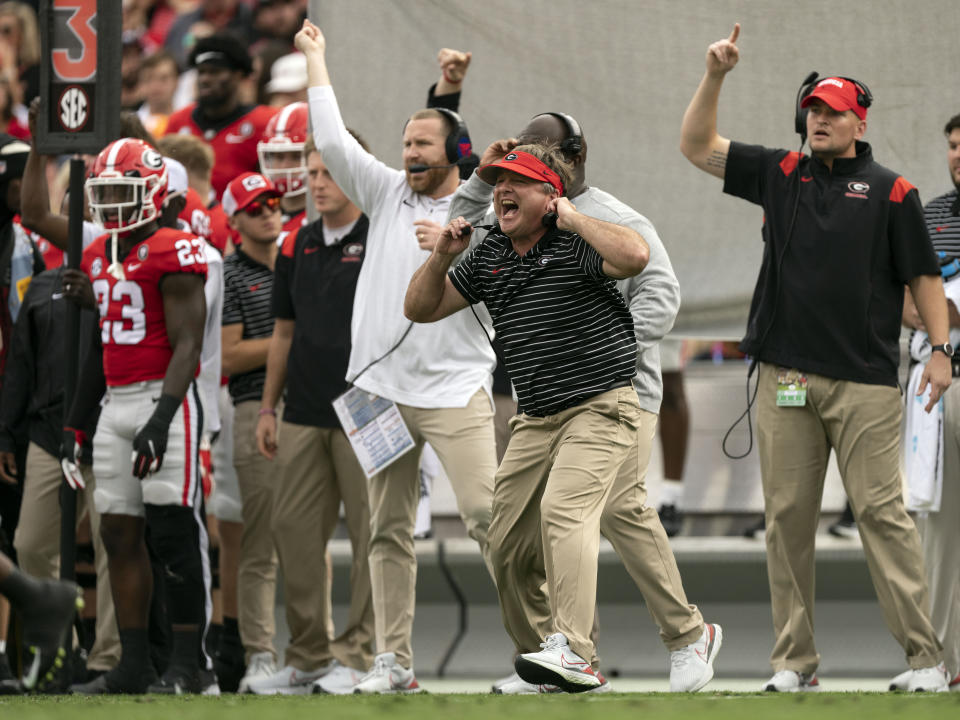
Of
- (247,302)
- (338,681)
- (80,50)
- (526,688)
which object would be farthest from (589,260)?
(247,302)

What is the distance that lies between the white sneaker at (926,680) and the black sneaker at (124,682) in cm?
279

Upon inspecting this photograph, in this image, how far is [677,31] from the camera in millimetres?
6988

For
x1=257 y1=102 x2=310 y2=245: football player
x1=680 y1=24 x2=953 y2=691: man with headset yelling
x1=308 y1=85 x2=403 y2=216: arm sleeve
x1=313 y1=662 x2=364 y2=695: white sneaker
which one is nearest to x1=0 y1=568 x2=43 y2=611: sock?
x1=313 y1=662 x2=364 y2=695: white sneaker

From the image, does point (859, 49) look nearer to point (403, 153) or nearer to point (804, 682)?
point (403, 153)

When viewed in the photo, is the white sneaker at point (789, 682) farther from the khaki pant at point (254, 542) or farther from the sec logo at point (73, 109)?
the sec logo at point (73, 109)

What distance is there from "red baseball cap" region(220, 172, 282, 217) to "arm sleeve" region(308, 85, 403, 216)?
1100 mm

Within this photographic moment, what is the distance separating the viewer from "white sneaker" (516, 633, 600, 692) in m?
5.10

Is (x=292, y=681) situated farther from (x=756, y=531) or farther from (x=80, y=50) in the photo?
(x=80, y=50)

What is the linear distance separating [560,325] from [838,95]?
1.50 metres

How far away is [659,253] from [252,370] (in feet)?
7.90

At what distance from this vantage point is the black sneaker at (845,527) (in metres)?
7.79

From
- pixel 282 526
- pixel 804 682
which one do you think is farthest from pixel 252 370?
pixel 804 682

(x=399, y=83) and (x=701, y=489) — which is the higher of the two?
(x=399, y=83)

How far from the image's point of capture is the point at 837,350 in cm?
614
